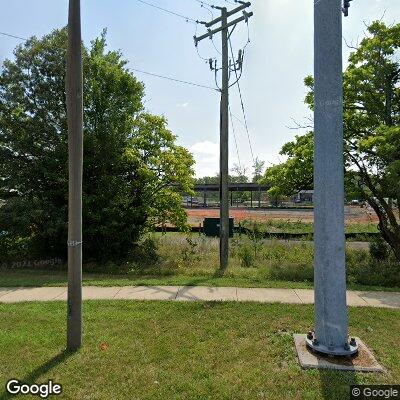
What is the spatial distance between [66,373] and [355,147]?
36.0ft

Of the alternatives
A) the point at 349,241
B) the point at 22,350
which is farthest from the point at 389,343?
the point at 349,241

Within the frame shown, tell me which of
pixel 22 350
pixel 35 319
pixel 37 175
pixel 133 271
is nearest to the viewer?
pixel 22 350

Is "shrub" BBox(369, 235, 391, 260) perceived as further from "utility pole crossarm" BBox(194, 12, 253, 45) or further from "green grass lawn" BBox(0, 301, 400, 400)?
"utility pole crossarm" BBox(194, 12, 253, 45)

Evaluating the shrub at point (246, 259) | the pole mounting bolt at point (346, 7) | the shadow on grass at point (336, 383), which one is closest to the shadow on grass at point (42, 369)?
the shadow on grass at point (336, 383)

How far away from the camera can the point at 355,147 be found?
1173 cm

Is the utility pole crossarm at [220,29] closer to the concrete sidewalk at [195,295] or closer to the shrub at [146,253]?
the shrub at [146,253]

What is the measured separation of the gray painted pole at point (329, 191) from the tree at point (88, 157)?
9.07 m

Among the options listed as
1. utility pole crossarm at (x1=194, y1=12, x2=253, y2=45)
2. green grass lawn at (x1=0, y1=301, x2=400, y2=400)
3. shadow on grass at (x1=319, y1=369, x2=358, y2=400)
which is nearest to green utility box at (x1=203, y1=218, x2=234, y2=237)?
utility pole crossarm at (x1=194, y1=12, x2=253, y2=45)

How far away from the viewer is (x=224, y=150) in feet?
36.8

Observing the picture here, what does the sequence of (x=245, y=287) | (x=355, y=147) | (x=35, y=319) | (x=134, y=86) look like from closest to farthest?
1. (x=35, y=319)
2. (x=245, y=287)
3. (x=355, y=147)
4. (x=134, y=86)

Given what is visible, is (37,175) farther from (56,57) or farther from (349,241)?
(349,241)

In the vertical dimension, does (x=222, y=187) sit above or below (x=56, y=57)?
below

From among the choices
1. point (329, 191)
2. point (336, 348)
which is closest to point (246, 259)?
point (336, 348)

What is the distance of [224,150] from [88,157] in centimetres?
489
